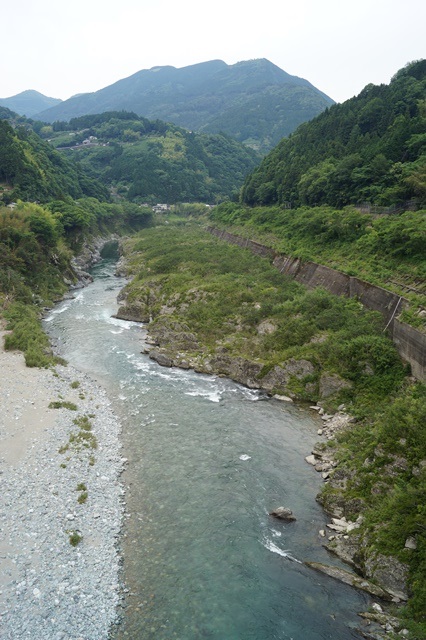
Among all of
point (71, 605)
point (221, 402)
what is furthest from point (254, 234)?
point (71, 605)

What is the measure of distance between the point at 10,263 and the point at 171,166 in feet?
445

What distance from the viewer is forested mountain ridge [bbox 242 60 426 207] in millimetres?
45812

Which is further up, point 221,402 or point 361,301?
point 361,301

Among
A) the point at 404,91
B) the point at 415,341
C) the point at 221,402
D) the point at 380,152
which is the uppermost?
the point at 404,91

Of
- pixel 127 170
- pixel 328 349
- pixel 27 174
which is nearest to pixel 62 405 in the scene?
pixel 328 349

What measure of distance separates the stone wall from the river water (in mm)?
7025

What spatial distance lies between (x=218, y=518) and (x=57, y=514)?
21.0 ft

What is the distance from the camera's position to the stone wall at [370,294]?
23.9 m

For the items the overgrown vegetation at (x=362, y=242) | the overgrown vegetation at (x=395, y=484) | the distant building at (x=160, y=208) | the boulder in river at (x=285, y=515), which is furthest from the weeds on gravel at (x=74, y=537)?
the distant building at (x=160, y=208)

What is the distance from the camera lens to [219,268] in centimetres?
5034

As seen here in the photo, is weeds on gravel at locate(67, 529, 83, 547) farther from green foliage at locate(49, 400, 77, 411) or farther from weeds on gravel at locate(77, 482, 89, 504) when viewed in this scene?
green foliage at locate(49, 400, 77, 411)

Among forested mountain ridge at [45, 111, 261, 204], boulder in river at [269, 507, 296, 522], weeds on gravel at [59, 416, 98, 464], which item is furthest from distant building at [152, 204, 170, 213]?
boulder in river at [269, 507, 296, 522]

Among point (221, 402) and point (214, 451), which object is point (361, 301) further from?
point (214, 451)

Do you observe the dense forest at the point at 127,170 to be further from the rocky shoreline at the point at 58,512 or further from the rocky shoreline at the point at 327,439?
the rocky shoreline at the point at 58,512
